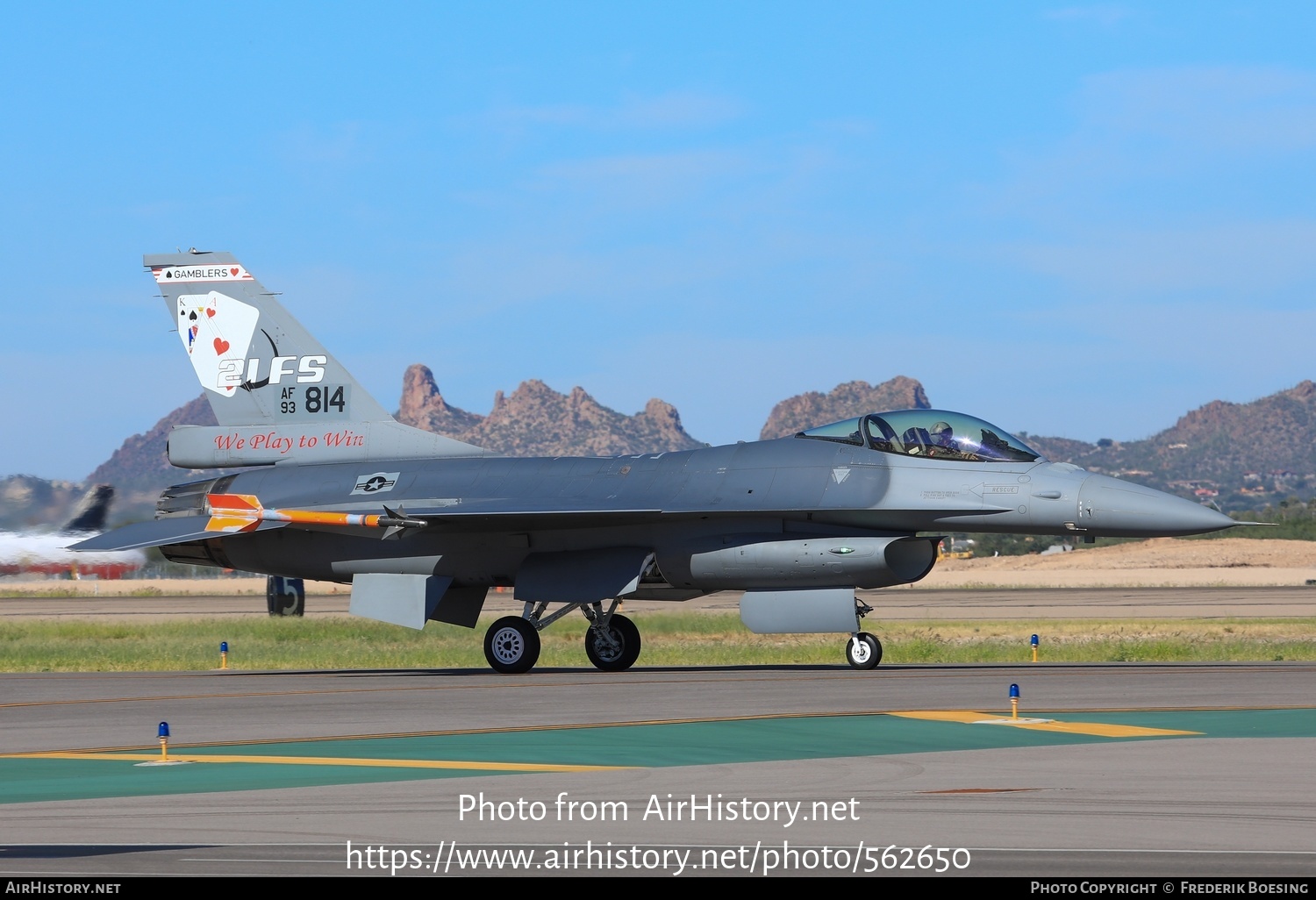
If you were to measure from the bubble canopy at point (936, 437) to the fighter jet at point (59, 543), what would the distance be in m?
12.1

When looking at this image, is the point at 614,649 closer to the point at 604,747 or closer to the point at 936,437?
the point at 936,437

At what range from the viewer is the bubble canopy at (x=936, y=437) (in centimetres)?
1916

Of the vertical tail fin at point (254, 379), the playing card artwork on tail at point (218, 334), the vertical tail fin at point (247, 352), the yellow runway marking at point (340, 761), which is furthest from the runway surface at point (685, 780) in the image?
the playing card artwork on tail at point (218, 334)

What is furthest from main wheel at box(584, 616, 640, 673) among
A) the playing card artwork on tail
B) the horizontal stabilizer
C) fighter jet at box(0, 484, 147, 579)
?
fighter jet at box(0, 484, 147, 579)

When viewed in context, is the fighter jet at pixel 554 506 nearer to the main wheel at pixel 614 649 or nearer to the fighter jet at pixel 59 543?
the main wheel at pixel 614 649

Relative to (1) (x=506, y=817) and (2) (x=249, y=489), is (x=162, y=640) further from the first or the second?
(1) (x=506, y=817)

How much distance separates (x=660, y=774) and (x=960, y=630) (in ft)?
88.4

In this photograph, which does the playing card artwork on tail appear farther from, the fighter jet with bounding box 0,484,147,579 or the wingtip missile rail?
the fighter jet with bounding box 0,484,147,579

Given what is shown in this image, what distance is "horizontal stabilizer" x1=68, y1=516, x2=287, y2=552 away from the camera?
2102cm

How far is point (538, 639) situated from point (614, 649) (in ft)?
3.71

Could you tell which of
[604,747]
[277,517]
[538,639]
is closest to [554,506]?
[538,639]

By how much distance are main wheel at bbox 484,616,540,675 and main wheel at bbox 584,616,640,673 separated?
0.94m

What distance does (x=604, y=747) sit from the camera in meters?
12.1

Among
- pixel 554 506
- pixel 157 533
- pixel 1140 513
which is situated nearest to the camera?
pixel 1140 513
